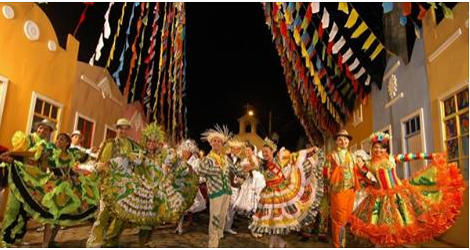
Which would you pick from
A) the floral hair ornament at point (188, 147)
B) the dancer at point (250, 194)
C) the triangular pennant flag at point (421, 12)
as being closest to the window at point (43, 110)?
the floral hair ornament at point (188, 147)

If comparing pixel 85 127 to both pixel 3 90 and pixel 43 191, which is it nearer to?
pixel 3 90

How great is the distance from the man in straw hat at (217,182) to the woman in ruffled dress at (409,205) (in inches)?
69.9

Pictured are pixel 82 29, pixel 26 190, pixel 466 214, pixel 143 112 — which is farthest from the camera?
pixel 143 112

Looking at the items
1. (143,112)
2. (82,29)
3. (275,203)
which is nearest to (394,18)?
(275,203)

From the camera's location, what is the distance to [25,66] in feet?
21.3

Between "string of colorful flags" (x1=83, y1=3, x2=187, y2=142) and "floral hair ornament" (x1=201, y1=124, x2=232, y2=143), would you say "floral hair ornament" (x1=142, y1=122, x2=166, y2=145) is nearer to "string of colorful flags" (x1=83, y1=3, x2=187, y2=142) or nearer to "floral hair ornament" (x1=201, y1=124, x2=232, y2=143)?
"floral hair ornament" (x1=201, y1=124, x2=232, y2=143)

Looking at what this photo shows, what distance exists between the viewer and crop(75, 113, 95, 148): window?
28.2ft

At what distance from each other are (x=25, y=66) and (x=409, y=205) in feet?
23.4

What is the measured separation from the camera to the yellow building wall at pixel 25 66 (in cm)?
605

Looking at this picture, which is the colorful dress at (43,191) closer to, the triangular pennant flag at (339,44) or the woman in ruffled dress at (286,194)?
the woman in ruffled dress at (286,194)

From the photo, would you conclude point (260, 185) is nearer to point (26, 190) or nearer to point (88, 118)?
point (26, 190)

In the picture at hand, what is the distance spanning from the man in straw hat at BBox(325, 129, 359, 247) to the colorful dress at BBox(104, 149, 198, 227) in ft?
6.60

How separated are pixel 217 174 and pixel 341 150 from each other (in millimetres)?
1892

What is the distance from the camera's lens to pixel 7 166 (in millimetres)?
4102
